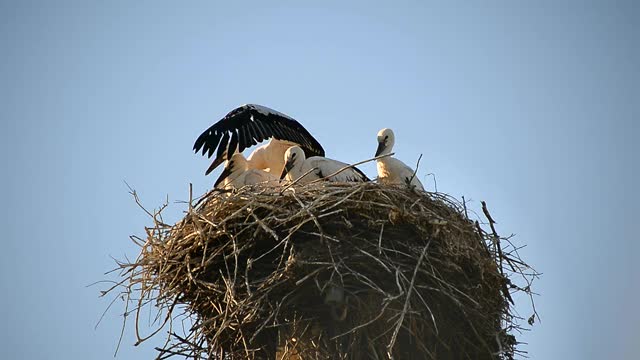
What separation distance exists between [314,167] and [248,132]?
0.81 metres

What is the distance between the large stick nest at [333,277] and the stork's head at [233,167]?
6.46ft

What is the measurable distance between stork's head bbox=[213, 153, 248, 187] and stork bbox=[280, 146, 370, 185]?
628 mm

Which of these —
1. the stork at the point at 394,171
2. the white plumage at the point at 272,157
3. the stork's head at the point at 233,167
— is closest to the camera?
the stork at the point at 394,171

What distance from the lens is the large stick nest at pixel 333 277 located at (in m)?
6.25

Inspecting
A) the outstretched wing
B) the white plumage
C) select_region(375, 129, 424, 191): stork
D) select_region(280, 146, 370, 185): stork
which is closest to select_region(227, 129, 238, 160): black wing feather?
the outstretched wing

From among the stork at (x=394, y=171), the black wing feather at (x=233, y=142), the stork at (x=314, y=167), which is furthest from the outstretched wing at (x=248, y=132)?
the stork at (x=394, y=171)

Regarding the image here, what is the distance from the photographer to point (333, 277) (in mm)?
6305

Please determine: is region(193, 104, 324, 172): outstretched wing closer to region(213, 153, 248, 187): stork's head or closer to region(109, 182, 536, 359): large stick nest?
region(213, 153, 248, 187): stork's head

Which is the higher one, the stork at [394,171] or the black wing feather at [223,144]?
the stork at [394,171]

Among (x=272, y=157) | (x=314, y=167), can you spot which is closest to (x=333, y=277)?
(x=314, y=167)

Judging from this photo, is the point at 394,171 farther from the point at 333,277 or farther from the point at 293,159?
the point at 333,277

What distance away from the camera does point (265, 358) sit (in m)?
6.56

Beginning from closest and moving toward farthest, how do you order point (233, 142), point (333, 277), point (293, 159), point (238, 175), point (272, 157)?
1. point (333, 277)
2. point (293, 159)
3. point (233, 142)
4. point (238, 175)
5. point (272, 157)

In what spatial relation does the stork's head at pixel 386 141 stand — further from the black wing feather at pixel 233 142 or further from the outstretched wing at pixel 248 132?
the black wing feather at pixel 233 142
